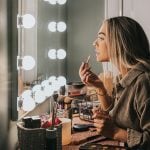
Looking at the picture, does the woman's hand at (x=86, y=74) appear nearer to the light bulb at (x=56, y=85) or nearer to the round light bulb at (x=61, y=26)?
the light bulb at (x=56, y=85)

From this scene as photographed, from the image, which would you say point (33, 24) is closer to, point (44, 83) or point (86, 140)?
point (44, 83)

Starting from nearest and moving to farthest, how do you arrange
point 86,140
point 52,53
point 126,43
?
point 126,43, point 86,140, point 52,53

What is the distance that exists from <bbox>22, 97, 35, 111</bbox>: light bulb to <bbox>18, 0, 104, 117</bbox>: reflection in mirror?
1.4 inches

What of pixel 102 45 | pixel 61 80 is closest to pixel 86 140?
pixel 102 45

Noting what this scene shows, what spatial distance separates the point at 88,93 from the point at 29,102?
0.58 metres

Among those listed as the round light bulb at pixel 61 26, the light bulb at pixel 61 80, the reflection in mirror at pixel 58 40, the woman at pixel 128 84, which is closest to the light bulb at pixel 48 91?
the reflection in mirror at pixel 58 40

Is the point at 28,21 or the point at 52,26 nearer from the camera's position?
the point at 28,21

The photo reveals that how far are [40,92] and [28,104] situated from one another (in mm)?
255

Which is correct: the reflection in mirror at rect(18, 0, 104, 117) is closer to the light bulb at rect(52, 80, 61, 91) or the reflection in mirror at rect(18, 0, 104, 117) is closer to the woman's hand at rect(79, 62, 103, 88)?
the light bulb at rect(52, 80, 61, 91)

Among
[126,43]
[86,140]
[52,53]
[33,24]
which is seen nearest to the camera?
[126,43]

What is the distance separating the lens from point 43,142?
126 cm

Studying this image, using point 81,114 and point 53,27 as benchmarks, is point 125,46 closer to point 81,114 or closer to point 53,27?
point 81,114

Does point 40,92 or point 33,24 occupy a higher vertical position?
point 33,24

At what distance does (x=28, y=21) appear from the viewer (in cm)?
168
